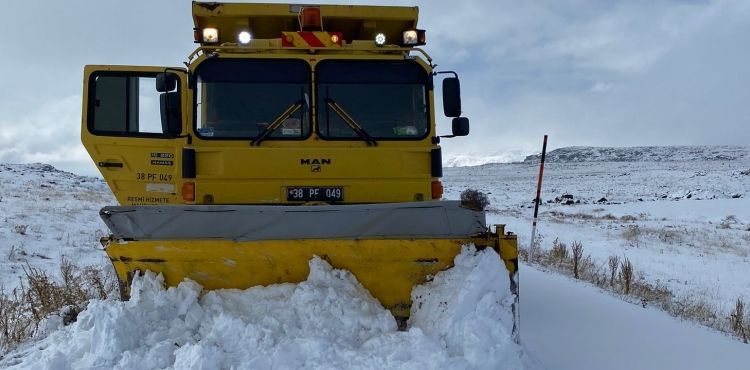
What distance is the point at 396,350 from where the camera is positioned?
3.21 meters

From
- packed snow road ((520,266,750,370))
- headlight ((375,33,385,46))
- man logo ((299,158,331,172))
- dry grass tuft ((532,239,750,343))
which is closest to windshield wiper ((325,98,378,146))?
man logo ((299,158,331,172))

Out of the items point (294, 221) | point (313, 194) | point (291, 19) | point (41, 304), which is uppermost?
point (291, 19)

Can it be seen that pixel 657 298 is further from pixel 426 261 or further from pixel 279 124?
pixel 279 124


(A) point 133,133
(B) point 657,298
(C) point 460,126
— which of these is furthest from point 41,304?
(B) point 657,298

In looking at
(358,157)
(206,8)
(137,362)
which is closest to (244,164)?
(358,157)

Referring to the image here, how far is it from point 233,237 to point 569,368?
97.8 inches

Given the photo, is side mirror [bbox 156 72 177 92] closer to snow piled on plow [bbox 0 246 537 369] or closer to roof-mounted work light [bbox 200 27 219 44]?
roof-mounted work light [bbox 200 27 219 44]

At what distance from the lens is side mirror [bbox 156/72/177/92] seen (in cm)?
506

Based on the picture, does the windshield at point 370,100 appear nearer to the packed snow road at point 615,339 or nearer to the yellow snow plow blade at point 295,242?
the yellow snow plow blade at point 295,242

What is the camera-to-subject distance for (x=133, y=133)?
209 inches

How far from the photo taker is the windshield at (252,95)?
535 centimetres

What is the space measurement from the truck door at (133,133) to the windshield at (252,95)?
0.73 ft

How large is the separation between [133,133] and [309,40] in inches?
75.4

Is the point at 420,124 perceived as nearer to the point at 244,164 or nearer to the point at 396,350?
the point at 244,164
